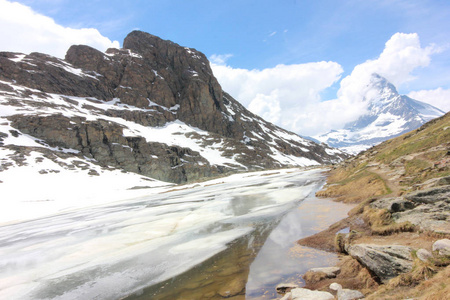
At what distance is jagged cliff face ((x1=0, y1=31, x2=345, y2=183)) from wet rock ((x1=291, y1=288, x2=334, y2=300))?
85.5 meters

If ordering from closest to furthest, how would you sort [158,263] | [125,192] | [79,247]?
1. [158,263]
2. [79,247]
3. [125,192]

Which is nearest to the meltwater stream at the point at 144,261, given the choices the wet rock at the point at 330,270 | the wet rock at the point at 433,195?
the wet rock at the point at 330,270

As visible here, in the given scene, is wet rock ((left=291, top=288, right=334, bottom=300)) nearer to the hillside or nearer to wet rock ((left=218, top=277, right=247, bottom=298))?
the hillside

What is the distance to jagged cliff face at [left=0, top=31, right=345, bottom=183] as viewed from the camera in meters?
94.4

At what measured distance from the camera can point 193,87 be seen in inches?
7392

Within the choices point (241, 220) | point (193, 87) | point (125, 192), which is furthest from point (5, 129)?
point (193, 87)

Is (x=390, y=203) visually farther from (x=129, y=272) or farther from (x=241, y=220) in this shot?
(x=129, y=272)

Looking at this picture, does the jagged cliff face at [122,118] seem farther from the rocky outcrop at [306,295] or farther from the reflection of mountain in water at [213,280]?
the rocky outcrop at [306,295]

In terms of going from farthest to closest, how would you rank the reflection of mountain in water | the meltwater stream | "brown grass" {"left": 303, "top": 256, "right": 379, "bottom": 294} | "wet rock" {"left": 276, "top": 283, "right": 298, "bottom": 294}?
the meltwater stream < the reflection of mountain in water < "wet rock" {"left": 276, "top": 283, "right": 298, "bottom": 294} < "brown grass" {"left": 303, "top": 256, "right": 379, "bottom": 294}

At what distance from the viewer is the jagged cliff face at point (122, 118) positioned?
94.4 m

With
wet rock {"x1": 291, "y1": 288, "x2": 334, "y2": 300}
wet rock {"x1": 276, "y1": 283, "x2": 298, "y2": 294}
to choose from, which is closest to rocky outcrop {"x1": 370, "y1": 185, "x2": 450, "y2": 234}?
wet rock {"x1": 291, "y1": 288, "x2": 334, "y2": 300}

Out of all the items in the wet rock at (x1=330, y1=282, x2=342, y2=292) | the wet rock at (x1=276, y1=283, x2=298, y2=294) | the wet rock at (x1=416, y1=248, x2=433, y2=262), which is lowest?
the wet rock at (x1=276, y1=283, x2=298, y2=294)

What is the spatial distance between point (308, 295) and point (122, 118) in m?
155

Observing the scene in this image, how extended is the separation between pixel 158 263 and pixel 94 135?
10625cm
